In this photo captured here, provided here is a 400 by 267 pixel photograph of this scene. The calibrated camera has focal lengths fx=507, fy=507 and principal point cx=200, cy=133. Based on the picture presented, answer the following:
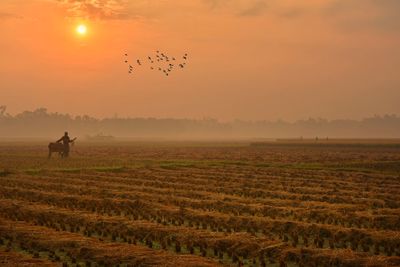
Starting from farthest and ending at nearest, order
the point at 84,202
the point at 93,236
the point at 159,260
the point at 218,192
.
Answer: the point at 218,192 < the point at 84,202 < the point at 93,236 < the point at 159,260

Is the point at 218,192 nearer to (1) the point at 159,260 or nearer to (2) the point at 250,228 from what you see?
(2) the point at 250,228

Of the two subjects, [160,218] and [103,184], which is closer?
[160,218]

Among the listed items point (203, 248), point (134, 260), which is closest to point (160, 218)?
point (203, 248)

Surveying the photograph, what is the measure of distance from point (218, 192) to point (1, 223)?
383 inches

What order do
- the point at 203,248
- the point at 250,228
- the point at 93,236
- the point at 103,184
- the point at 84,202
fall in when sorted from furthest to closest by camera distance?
the point at 103,184, the point at 84,202, the point at 250,228, the point at 93,236, the point at 203,248

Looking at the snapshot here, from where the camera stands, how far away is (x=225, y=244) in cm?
1167

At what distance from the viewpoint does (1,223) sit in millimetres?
14078

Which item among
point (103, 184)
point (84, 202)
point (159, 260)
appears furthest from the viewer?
point (103, 184)

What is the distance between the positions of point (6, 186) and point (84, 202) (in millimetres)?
6888

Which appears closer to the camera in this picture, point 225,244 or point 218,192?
point 225,244

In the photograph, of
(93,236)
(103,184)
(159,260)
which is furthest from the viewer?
(103,184)

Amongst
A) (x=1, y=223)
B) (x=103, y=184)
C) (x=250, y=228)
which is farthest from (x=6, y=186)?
(x=250, y=228)

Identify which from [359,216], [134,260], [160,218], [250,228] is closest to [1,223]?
[160,218]

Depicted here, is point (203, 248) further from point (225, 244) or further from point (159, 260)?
point (159, 260)
